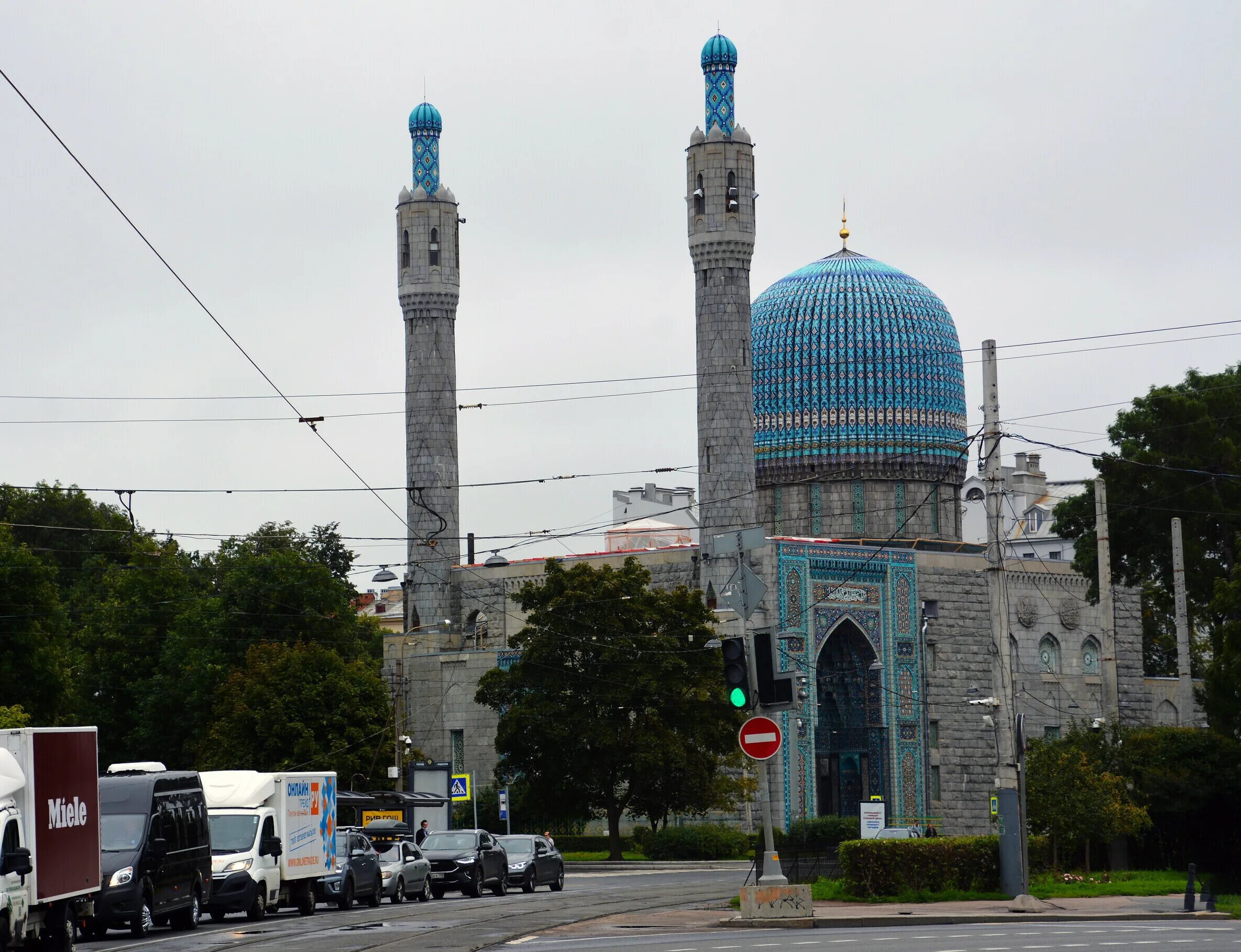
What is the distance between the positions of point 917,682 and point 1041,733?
748cm

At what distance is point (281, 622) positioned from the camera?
201 feet

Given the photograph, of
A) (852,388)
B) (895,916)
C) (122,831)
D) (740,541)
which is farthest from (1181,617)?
(122,831)

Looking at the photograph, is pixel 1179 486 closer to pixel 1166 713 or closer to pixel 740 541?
pixel 1166 713

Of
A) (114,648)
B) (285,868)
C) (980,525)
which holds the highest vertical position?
(980,525)

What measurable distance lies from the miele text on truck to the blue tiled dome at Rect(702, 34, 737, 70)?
1829 inches

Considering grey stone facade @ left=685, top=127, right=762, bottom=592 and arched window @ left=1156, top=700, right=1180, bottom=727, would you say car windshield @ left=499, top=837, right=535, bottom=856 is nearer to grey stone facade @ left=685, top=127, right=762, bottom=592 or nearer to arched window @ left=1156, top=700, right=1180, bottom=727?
grey stone facade @ left=685, top=127, right=762, bottom=592

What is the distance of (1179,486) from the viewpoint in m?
55.0

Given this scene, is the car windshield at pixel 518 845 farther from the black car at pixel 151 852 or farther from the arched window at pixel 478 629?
the arched window at pixel 478 629

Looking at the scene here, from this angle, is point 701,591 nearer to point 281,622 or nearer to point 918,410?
point 281,622

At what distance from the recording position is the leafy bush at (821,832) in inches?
2163

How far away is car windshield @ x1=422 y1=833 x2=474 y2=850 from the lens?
35594 millimetres

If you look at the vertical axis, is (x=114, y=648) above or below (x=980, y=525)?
below

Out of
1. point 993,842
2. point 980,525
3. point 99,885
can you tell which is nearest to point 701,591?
point 993,842

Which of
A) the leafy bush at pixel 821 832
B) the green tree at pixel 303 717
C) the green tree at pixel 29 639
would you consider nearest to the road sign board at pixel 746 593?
the leafy bush at pixel 821 832
